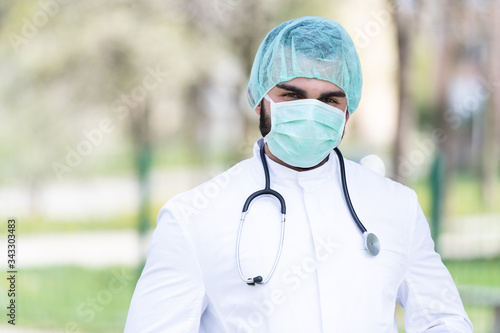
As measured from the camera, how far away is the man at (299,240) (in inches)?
66.4

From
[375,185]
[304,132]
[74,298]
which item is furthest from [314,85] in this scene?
[74,298]

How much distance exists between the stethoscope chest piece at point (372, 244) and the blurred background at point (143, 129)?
323 cm

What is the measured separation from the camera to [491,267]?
5.63 m

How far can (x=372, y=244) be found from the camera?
177 cm

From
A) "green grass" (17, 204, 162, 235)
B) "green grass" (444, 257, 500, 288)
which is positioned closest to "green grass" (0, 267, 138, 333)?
"green grass" (17, 204, 162, 235)

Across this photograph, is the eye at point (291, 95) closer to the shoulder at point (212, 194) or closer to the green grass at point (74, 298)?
the shoulder at point (212, 194)

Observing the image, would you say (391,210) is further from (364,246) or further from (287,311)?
(287,311)

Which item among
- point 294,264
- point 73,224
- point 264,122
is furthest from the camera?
point 73,224

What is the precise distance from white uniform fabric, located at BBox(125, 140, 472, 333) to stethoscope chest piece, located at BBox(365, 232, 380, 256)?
0.09ft

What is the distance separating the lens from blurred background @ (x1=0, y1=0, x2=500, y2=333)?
5488 mm

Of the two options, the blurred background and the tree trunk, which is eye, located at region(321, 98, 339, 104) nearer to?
the blurred background

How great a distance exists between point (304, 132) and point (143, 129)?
10935 mm

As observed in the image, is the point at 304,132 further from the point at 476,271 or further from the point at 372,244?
the point at 476,271

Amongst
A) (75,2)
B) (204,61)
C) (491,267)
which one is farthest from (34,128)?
(491,267)
